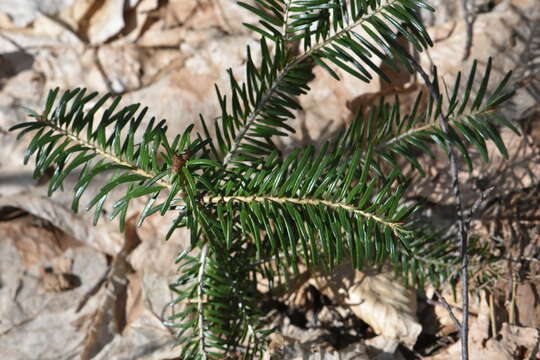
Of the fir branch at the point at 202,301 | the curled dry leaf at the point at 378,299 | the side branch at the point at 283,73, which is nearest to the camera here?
the side branch at the point at 283,73

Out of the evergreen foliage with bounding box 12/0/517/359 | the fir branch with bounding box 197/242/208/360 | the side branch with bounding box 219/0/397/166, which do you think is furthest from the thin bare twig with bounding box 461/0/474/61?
the fir branch with bounding box 197/242/208/360

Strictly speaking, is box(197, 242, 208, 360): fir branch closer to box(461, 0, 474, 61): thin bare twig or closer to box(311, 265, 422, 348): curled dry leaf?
box(311, 265, 422, 348): curled dry leaf

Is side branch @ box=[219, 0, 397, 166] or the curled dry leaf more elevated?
side branch @ box=[219, 0, 397, 166]

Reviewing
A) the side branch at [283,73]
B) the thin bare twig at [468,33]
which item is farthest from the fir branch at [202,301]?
the thin bare twig at [468,33]

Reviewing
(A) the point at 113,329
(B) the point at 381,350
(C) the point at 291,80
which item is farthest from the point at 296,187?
(A) the point at 113,329

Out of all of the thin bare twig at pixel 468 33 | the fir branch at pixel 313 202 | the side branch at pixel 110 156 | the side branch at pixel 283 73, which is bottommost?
the fir branch at pixel 313 202

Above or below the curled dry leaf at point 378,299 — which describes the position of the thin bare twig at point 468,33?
above

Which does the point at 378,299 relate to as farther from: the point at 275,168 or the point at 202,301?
the point at 275,168

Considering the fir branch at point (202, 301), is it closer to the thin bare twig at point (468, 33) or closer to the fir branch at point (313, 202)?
the fir branch at point (313, 202)

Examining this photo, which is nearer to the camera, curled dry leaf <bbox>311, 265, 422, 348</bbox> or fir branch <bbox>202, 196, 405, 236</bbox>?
fir branch <bbox>202, 196, 405, 236</bbox>

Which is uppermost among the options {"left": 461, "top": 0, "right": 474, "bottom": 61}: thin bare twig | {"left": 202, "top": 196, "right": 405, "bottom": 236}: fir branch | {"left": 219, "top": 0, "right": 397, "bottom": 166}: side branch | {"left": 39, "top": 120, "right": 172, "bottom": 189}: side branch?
{"left": 461, "top": 0, "right": 474, "bottom": 61}: thin bare twig

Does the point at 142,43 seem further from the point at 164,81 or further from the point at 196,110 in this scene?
the point at 196,110
